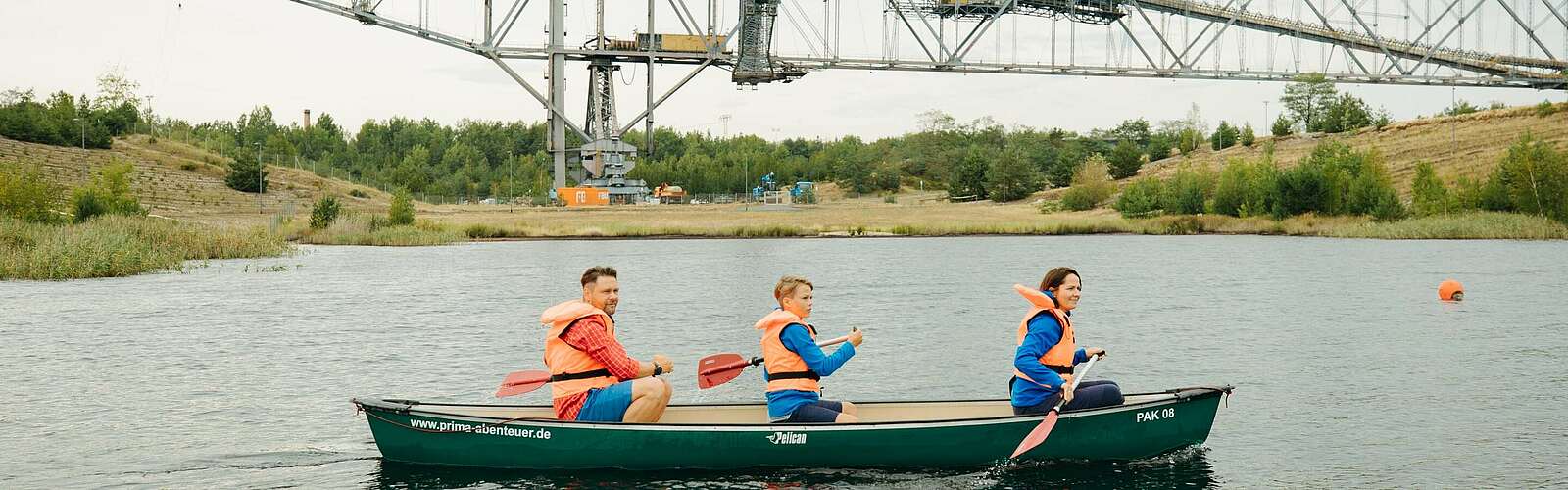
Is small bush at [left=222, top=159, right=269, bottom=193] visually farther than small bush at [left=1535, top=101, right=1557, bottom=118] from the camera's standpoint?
No

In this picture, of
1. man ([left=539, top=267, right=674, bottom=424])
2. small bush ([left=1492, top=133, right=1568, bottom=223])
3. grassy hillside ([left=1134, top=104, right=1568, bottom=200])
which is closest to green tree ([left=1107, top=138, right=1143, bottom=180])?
grassy hillside ([left=1134, top=104, right=1568, bottom=200])

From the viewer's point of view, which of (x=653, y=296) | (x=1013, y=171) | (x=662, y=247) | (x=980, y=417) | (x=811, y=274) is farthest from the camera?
(x=1013, y=171)

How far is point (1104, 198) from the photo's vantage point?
103250 mm

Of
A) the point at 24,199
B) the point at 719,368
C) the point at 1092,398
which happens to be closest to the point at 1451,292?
the point at 1092,398

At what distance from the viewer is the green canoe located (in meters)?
12.9

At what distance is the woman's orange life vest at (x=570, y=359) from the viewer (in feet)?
40.5

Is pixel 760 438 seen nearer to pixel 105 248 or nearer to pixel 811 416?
pixel 811 416

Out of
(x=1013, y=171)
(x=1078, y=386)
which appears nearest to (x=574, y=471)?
(x=1078, y=386)

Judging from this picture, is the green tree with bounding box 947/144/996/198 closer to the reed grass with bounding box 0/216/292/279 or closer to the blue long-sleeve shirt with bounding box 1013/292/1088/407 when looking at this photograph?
the reed grass with bounding box 0/216/292/279

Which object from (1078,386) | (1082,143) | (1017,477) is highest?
(1082,143)

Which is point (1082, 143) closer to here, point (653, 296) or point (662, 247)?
point (662, 247)

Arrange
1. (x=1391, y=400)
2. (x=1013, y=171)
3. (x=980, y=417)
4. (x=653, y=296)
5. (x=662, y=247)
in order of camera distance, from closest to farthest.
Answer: (x=980, y=417) < (x=1391, y=400) < (x=653, y=296) < (x=662, y=247) < (x=1013, y=171)

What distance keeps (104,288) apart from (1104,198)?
78.2 meters

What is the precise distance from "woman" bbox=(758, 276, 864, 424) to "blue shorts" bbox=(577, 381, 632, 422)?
140 centimetres
